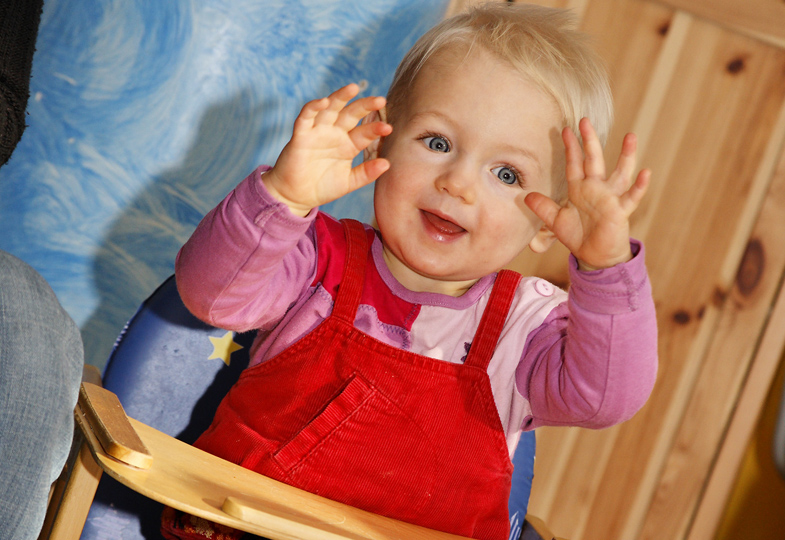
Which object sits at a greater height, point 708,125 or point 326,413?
point 708,125

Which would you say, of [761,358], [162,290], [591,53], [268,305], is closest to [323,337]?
[268,305]

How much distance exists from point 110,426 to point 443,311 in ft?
1.39

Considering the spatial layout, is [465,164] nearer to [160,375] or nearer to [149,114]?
[160,375]

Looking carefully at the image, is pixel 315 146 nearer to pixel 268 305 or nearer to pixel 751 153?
pixel 268 305

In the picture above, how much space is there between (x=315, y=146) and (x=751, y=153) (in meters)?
1.10

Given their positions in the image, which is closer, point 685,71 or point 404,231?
point 404,231

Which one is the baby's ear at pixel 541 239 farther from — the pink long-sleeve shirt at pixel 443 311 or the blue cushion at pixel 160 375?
the blue cushion at pixel 160 375

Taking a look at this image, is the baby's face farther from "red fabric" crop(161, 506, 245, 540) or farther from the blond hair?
"red fabric" crop(161, 506, 245, 540)

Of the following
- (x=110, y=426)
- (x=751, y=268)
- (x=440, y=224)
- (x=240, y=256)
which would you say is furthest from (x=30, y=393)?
(x=751, y=268)

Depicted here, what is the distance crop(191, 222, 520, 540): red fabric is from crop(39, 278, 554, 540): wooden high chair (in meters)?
0.07

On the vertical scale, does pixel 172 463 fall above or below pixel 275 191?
below

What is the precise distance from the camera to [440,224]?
0.77 m

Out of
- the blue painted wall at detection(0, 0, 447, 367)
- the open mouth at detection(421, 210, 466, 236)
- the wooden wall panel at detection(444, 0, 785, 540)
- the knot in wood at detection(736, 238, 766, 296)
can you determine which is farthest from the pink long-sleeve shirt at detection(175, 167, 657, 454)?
the knot in wood at detection(736, 238, 766, 296)

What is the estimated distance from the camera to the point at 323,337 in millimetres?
771
